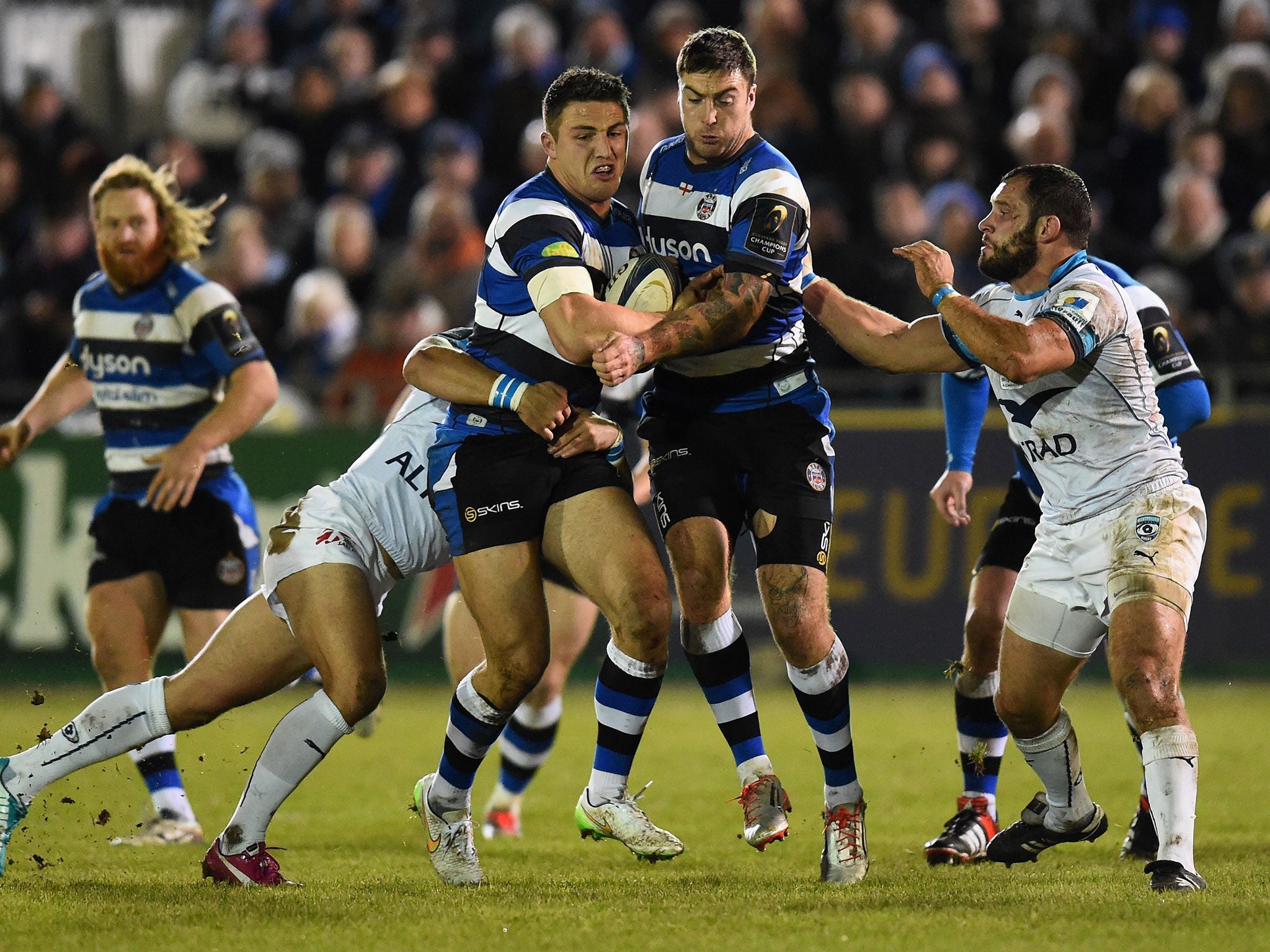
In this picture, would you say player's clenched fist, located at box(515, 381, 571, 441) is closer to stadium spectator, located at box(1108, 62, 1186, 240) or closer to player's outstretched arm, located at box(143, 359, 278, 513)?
player's outstretched arm, located at box(143, 359, 278, 513)

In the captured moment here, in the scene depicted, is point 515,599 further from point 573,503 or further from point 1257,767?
point 1257,767

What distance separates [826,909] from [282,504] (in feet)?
24.5

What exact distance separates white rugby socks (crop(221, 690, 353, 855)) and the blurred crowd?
21.4ft

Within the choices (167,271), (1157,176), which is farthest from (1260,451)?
(167,271)

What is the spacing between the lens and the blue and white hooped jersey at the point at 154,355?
25.3ft

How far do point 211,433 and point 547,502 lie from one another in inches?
77.4

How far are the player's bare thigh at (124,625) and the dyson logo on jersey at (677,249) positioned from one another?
281 centimetres

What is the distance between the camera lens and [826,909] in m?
5.66

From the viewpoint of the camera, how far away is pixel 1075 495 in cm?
623

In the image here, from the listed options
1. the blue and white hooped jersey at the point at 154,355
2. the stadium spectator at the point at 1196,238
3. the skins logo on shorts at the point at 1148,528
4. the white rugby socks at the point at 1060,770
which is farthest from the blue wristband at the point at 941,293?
the stadium spectator at the point at 1196,238

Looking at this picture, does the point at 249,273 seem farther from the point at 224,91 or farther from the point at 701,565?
the point at 701,565

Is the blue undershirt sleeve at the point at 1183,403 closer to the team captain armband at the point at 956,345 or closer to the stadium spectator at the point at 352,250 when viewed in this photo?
the team captain armband at the point at 956,345

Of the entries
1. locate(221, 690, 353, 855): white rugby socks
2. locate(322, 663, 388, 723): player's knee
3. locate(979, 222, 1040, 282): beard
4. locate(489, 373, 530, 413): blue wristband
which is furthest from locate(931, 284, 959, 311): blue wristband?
locate(221, 690, 353, 855): white rugby socks

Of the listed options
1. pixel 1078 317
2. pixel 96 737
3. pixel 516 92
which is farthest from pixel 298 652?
pixel 516 92
